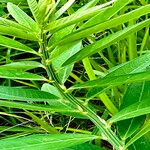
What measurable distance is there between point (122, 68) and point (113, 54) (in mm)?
798

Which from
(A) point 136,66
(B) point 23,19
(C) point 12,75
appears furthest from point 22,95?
(A) point 136,66

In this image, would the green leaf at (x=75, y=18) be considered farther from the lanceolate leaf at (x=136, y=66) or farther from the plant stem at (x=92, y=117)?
the lanceolate leaf at (x=136, y=66)

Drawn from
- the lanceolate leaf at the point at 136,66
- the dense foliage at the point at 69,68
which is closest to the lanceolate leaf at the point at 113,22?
the dense foliage at the point at 69,68

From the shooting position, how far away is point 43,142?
2.52 ft

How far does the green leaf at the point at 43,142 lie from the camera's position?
2.46 ft

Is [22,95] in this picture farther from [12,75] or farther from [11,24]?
[11,24]

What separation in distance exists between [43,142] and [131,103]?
0.86 ft

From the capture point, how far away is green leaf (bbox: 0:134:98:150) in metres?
0.75

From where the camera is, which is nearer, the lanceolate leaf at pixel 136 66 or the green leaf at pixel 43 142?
the green leaf at pixel 43 142

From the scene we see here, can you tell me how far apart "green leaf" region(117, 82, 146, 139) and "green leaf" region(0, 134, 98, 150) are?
4.5 inches

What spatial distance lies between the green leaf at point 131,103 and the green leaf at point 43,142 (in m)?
0.11

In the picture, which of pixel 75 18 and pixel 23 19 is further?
pixel 23 19

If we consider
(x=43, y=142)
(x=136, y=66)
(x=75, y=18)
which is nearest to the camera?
(x=75, y=18)

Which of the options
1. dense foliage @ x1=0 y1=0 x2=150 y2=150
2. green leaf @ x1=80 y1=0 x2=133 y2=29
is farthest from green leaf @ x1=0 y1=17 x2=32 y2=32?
green leaf @ x1=80 y1=0 x2=133 y2=29
